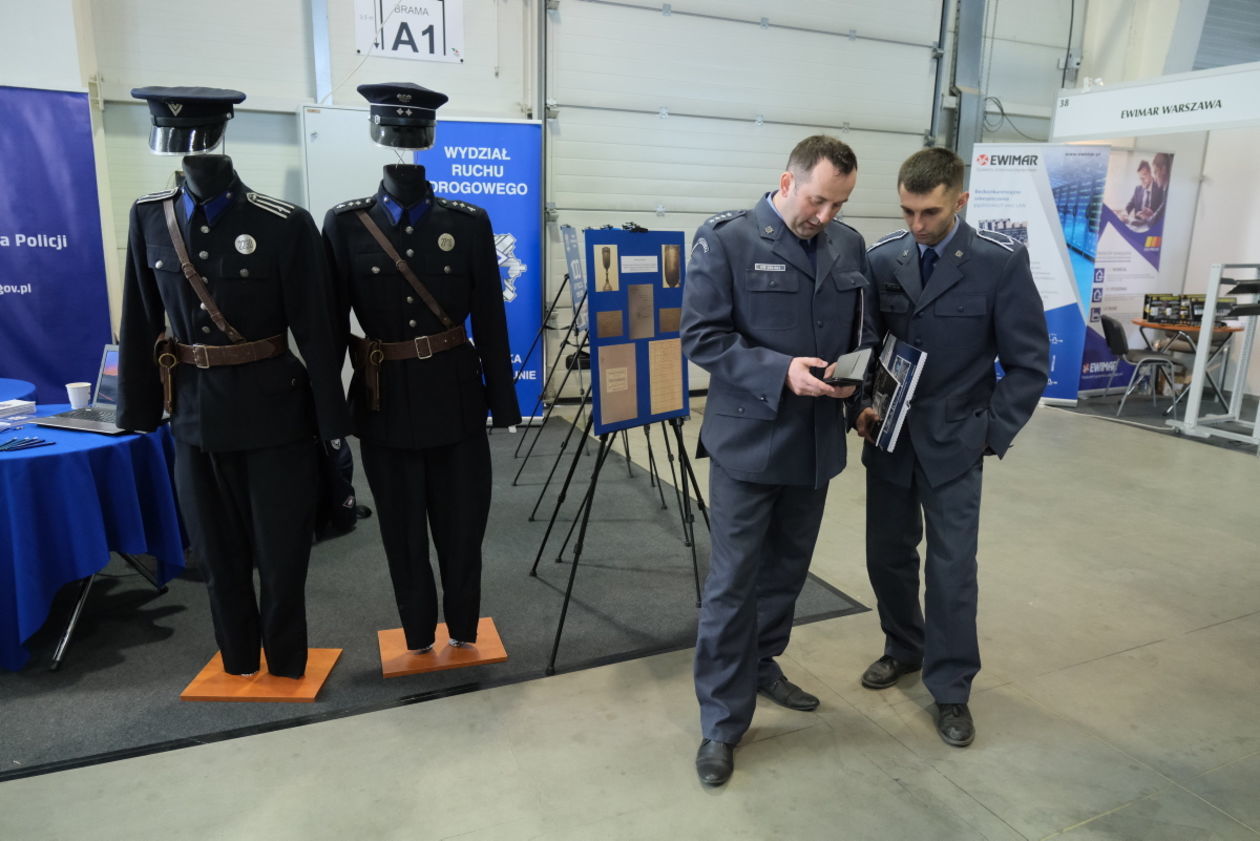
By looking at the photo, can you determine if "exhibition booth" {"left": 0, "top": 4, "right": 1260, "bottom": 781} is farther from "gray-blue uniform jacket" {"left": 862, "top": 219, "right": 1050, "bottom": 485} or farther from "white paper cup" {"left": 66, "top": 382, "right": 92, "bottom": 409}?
"gray-blue uniform jacket" {"left": 862, "top": 219, "right": 1050, "bottom": 485}

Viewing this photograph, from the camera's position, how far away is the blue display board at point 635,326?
296cm

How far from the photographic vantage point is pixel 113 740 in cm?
232

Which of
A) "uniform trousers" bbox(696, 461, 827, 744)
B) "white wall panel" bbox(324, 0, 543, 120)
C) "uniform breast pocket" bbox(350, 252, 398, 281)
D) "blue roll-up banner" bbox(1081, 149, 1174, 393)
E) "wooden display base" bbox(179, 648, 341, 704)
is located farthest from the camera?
"blue roll-up banner" bbox(1081, 149, 1174, 393)

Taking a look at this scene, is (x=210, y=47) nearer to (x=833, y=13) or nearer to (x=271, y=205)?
(x=271, y=205)

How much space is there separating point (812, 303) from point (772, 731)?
4.12 feet

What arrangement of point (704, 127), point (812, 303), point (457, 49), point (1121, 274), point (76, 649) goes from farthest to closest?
point (1121, 274), point (704, 127), point (457, 49), point (76, 649), point (812, 303)

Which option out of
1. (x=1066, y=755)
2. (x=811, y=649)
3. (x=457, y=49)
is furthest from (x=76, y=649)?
(x=457, y=49)

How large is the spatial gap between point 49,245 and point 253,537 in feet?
11.5

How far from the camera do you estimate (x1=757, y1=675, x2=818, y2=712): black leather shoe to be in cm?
253

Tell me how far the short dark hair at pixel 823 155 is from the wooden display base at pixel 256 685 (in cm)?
209

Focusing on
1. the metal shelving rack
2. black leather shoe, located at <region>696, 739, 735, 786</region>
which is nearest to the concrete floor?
black leather shoe, located at <region>696, 739, 735, 786</region>

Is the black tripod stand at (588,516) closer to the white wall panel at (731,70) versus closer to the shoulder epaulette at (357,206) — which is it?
the shoulder epaulette at (357,206)

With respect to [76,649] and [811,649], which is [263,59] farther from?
[811,649]

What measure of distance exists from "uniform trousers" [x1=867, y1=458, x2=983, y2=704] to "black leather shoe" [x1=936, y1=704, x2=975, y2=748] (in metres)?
0.03
